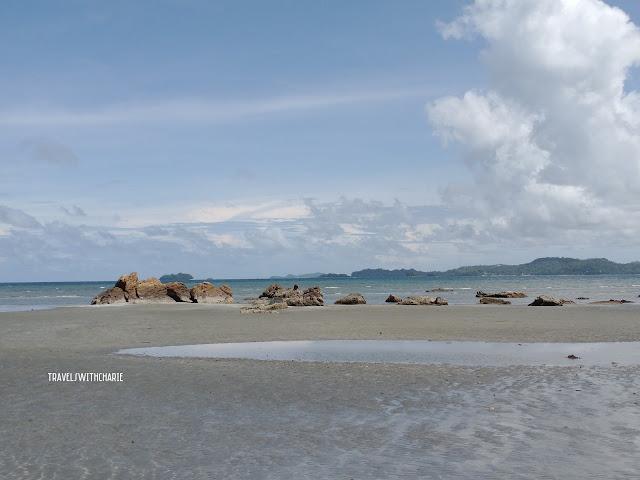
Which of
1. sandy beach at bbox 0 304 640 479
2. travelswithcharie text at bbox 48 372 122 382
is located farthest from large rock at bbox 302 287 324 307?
travelswithcharie text at bbox 48 372 122 382

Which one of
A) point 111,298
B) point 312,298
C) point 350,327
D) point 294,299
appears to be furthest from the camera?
point 111,298

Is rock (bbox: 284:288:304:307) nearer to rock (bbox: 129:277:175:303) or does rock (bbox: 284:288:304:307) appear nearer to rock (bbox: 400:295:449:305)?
rock (bbox: 400:295:449:305)

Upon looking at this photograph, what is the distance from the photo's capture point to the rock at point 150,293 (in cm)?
5912

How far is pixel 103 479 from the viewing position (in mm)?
7762

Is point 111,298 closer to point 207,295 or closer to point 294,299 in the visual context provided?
point 207,295

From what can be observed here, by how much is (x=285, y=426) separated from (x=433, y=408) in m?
3.15

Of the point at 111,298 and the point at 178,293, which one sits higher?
the point at 178,293

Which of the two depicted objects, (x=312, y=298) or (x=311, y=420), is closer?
(x=311, y=420)

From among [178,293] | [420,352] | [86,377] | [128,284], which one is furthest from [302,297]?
[86,377]

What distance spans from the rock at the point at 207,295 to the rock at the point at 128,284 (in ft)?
19.5

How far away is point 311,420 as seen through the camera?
1080cm

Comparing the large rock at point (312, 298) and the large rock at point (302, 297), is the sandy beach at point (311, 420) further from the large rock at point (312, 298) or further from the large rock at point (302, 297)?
the large rock at point (312, 298)

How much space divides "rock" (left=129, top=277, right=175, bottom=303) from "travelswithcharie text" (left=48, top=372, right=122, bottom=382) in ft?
145

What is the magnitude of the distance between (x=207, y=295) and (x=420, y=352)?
42.2 metres
